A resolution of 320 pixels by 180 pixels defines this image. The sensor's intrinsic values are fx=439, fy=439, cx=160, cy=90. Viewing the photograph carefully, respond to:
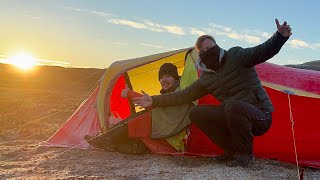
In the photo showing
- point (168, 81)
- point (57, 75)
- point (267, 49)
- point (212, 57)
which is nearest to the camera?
point (267, 49)

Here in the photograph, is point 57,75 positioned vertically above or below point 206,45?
above

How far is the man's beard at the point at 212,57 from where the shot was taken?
4.72 metres

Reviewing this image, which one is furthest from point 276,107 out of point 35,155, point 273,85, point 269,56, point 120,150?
point 35,155

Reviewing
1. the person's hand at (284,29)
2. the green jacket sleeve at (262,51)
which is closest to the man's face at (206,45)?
the green jacket sleeve at (262,51)

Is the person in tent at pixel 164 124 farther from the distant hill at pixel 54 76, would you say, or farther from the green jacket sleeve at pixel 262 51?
the distant hill at pixel 54 76

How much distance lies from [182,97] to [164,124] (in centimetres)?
56

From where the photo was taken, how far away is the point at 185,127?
5.55 m

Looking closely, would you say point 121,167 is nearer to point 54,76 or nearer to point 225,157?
point 225,157

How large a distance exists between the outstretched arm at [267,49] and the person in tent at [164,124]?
116 cm

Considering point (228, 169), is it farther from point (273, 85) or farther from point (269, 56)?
point (273, 85)

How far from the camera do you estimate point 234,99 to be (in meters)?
4.74

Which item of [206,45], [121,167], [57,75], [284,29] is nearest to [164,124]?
[121,167]

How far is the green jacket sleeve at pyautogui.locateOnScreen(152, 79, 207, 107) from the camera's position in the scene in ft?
16.7

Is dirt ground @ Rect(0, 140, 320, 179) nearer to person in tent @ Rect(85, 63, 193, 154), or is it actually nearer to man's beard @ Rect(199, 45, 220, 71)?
person in tent @ Rect(85, 63, 193, 154)
